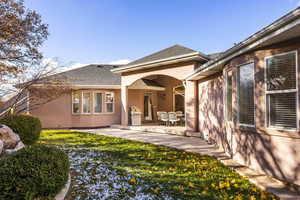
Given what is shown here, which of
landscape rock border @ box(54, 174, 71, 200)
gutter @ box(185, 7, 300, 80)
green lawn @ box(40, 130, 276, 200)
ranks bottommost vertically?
green lawn @ box(40, 130, 276, 200)

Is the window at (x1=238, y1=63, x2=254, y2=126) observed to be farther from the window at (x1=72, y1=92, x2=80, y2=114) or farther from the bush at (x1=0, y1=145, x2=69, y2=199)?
the window at (x1=72, y1=92, x2=80, y2=114)

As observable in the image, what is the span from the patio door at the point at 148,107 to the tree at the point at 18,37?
10.2m

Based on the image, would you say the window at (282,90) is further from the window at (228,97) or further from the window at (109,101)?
the window at (109,101)

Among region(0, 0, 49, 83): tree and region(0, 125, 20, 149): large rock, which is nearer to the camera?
region(0, 125, 20, 149): large rock

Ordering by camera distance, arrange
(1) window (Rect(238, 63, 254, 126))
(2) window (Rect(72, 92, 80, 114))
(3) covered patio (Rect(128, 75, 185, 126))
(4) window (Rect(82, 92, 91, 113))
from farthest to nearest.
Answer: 1. (3) covered patio (Rect(128, 75, 185, 126))
2. (4) window (Rect(82, 92, 91, 113))
3. (2) window (Rect(72, 92, 80, 114))
4. (1) window (Rect(238, 63, 254, 126))

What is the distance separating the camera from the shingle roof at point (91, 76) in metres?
13.7

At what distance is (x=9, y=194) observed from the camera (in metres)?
2.67

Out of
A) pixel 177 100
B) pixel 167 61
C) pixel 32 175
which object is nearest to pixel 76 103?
pixel 167 61

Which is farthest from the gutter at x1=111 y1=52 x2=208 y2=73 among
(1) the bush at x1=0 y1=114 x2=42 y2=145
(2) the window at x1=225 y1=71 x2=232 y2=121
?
(1) the bush at x1=0 y1=114 x2=42 y2=145

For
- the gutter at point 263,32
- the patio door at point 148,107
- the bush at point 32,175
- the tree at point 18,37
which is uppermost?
the tree at point 18,37

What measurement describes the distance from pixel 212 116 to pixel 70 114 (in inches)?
407

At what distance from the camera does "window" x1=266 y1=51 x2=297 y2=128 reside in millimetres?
3744

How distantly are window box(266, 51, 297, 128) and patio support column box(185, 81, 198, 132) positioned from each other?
5389mm

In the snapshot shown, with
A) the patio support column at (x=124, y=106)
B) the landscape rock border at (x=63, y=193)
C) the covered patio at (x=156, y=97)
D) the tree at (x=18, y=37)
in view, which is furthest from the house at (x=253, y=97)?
the tree at (x=18, y=37)
